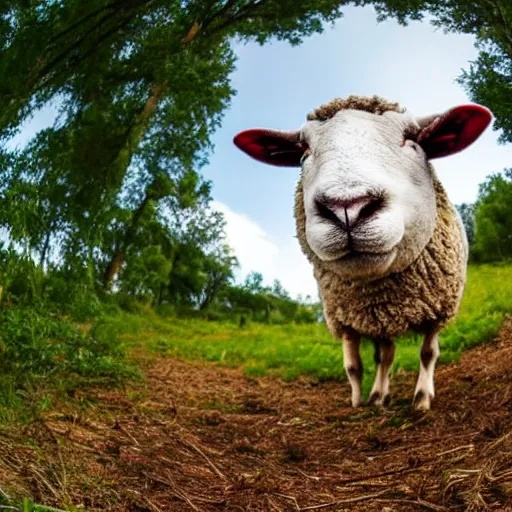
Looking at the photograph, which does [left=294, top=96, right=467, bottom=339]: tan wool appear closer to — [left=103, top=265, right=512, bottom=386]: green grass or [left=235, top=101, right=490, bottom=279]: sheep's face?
[left=235, top=101, right=490, bottom=279]: sheep's face

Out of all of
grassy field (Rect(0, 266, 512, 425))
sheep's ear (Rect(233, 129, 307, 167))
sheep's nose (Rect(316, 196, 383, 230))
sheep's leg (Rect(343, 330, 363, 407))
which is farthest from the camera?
sheep's leg (Rect(343, 330, 363, 407))

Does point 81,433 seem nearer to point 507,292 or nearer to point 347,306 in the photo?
point 347,306

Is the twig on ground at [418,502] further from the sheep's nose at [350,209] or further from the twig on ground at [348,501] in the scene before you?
the sheep's nose at [350,209]

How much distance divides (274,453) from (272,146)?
2.36m

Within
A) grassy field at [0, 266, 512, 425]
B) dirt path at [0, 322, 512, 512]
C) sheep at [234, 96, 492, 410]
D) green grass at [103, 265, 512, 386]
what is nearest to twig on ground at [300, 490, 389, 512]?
dirt path at [0, 322, 512, 512]

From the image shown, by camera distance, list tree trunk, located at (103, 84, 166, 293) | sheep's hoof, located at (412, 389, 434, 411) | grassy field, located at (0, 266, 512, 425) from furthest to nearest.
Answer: tree trunk, located at (103, 84, 166, 293)
sheep's hoof, located at (412, 389, 434, 411)
grassy field, located at (0, 266, 512, 425)

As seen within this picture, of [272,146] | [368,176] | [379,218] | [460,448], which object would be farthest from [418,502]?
[272,146]

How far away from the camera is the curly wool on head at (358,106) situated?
14.6 feet

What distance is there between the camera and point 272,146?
4.90m

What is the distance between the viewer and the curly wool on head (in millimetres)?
4453

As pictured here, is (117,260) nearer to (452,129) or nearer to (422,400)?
(422,400)

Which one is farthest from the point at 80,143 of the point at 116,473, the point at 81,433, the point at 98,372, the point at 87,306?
the point at 116,473

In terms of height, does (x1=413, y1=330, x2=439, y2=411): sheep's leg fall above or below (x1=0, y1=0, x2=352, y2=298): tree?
below

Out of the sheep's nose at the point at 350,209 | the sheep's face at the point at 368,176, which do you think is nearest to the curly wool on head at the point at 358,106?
the sheep's face at the point at 368,176
